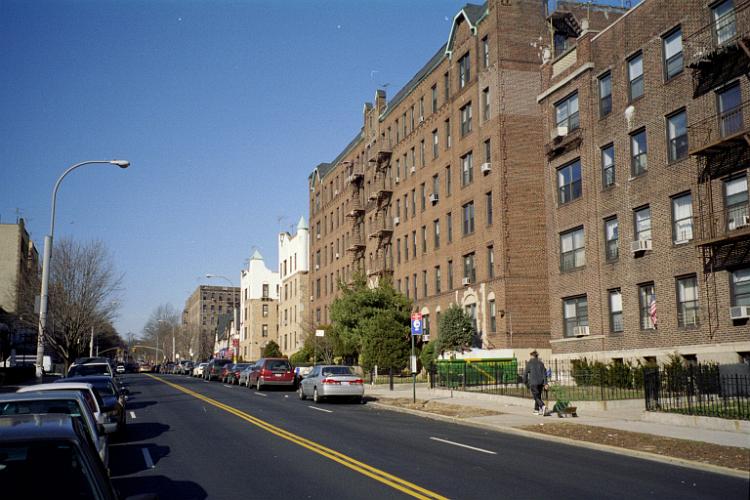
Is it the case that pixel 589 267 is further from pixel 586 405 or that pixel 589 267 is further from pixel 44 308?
pixel 44 308

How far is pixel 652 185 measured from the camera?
3005 cm

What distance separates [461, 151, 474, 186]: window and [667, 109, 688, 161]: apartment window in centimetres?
1632

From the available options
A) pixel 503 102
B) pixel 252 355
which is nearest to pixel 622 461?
pixel 503 102

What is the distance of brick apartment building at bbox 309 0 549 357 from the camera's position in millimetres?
40594

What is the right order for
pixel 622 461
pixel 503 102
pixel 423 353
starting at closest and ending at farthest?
pixel 622 461
pixel 503 102
pixel 423 353

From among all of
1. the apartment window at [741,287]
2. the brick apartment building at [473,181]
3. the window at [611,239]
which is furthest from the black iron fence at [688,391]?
the brick apartment building at [473,181]

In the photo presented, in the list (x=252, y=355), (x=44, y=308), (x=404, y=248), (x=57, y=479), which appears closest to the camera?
(x=57, y=479)

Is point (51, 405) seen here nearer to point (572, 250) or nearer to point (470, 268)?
point (572, 250)

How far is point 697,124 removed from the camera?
90.2ft

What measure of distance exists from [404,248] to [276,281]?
53401mm

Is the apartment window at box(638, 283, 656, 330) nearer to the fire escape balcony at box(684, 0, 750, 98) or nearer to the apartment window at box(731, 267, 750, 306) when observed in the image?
the apartment window at box(731, 267, 750, 306)

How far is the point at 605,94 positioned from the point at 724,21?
720cm

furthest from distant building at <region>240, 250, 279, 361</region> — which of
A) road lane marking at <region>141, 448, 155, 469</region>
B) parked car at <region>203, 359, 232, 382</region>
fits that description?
road lane marking at <region>141, 448, 155, 469</region>

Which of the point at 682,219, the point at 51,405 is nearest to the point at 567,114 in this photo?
the point at 682,219
